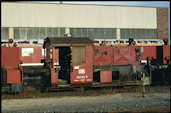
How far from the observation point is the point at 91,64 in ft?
42.6

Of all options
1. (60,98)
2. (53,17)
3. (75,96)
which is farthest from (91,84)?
(53,17)

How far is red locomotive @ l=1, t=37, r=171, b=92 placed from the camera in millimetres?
12625

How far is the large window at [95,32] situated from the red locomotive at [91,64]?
15.4 meters

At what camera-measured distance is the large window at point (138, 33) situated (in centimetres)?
3360

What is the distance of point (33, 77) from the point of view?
1351cm

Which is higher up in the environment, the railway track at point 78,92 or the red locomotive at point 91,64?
the red locomotive at point 91,64

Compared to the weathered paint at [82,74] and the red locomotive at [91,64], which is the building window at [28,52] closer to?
the red locomotive at [91,64]

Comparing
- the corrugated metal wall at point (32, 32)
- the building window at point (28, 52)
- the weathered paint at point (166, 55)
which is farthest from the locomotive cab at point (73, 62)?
the corrugated metal wall at point (32, 32)

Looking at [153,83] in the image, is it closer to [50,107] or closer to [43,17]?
[50,107]

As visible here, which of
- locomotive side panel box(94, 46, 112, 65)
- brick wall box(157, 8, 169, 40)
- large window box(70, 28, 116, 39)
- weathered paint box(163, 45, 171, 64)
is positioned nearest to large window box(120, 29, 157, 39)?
brick wall box(157, 8, 169, 40)

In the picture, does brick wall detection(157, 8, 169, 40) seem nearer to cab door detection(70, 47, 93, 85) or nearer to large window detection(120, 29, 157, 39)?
large window detection(120, 29, 157, 39)

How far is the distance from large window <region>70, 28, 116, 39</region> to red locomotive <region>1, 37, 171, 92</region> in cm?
1537

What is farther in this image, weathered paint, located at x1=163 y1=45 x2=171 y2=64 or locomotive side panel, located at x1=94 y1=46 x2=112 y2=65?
weathered paint, located at x1=163 y1=45 x2=171 y2=64

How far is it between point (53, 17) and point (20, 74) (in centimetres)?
1953
